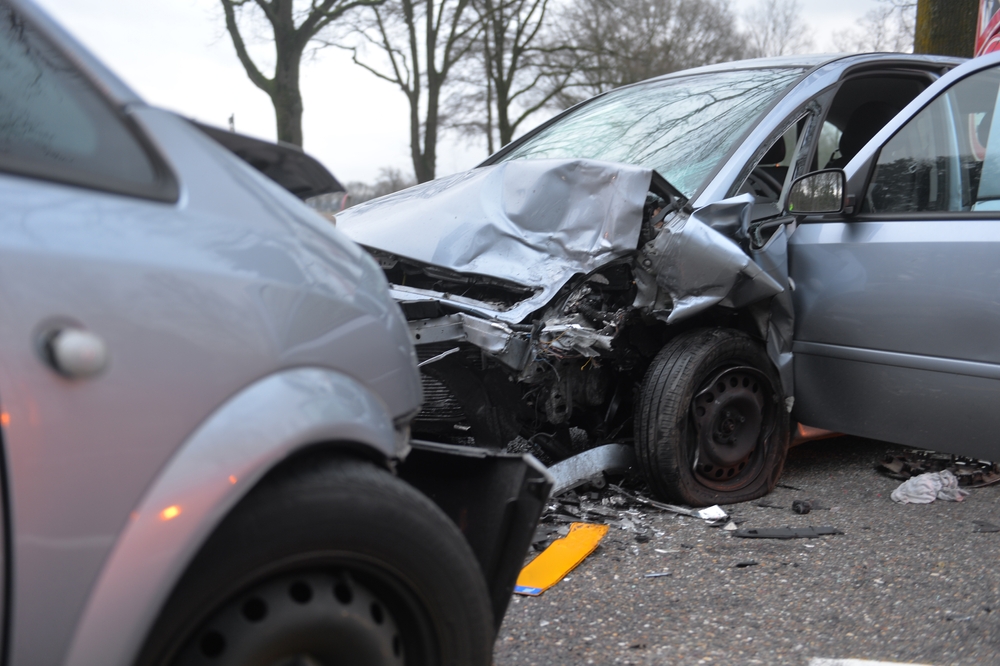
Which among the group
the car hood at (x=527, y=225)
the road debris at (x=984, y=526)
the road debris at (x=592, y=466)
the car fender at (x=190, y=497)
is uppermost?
the car hood at (x=527, y=225)

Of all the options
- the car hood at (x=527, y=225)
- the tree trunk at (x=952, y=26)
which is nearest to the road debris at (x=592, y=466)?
the car hood at (x=527, y=225)

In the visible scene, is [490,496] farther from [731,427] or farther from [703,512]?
[731,427]

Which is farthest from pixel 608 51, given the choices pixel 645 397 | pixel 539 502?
pixel 539 502

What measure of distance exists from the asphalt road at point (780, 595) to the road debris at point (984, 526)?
0.10 ft

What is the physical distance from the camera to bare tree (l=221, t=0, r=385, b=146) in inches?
537

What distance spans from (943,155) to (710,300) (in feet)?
3.65

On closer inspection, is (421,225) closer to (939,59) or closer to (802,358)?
(802,358)

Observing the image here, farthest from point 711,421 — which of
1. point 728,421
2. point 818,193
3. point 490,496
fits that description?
point 490,496

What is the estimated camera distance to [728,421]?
354cm

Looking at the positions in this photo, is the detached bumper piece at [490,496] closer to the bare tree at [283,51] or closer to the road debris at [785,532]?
the road debris at [785,532]

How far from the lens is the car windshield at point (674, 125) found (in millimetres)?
3758

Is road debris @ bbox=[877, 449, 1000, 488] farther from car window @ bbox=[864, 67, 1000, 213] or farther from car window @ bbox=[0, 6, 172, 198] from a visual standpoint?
car window @ bbox=[0, 6, 172, 198]

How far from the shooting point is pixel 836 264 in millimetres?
3439

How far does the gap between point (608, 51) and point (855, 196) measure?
2076cm
